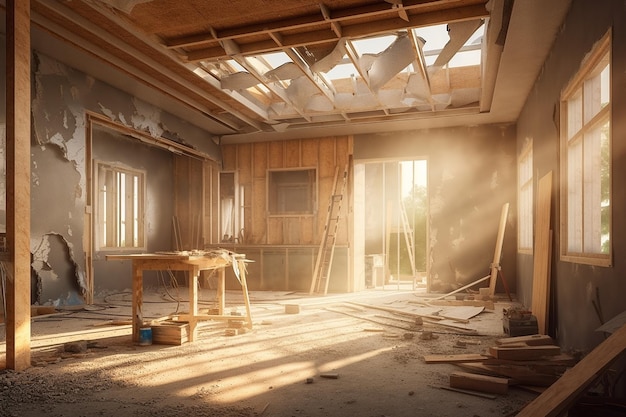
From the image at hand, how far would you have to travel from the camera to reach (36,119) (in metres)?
6.98

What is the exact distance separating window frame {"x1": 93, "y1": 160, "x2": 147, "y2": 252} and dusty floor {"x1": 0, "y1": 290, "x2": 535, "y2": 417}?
3.96 m

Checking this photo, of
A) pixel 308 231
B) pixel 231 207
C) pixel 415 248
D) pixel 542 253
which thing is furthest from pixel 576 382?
pixel 415 248

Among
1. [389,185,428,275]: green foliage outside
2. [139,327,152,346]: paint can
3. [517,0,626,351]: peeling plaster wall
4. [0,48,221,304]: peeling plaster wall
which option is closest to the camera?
[517,0,626,351]: peeling plaster wall

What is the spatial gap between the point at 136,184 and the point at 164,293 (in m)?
2.83

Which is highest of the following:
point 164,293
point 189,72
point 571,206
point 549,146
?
point 189,72

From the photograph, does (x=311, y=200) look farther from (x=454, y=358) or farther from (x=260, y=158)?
(x=454, y=358)

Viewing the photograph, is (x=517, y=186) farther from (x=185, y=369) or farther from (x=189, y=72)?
(x=185, y=369)

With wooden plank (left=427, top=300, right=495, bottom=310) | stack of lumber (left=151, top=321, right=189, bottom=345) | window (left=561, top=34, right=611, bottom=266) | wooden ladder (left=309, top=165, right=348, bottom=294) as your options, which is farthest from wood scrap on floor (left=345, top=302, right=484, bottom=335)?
stack of lumber (left=151, top=321, right=189, bottom=345)

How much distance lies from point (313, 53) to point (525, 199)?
Answer: 15.7ft

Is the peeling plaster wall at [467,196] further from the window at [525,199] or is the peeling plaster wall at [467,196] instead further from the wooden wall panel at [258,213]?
the wooden wall panel at [258,213]

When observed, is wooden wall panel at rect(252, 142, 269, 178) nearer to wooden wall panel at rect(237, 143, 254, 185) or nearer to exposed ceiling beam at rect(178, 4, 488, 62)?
wooden wall panel at rect(237, 143, 254, 185)

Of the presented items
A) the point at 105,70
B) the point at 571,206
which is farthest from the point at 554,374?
the point at 105,70

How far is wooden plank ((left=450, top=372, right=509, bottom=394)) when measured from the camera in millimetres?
3416

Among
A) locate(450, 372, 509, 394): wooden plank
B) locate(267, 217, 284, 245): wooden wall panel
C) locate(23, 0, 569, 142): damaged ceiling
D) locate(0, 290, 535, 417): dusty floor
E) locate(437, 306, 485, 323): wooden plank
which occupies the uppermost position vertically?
locate(23, 0, 569, 142): damaged ceiling
